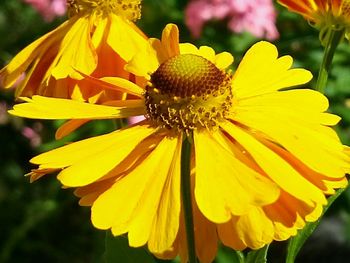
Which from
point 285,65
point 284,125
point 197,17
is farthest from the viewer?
point 197,17

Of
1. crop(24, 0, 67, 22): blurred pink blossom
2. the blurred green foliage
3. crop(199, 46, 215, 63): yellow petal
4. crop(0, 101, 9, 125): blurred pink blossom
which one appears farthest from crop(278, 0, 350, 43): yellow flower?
crop(0, 101, 9, 125): blurred pink blossom

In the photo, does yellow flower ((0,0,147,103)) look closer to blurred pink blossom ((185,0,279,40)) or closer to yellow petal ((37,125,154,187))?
yellow petal ((37,125,154,187))

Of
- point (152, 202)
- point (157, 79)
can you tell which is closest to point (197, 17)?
point (157, 79)

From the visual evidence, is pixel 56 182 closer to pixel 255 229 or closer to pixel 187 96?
pixel 187 96

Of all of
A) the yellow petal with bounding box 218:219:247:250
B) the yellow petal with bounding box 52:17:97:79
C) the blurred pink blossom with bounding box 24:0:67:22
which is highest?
the blurred pink blossom with bounding box 24:0:67:22

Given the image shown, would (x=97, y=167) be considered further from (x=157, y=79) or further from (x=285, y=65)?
(x=285, y=65)

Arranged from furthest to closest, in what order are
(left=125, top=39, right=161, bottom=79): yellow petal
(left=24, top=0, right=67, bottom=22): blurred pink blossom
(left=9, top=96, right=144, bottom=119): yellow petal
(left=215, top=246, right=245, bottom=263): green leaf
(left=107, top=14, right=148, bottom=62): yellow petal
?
(left=24, top=0, right=67, bottom=22): blurred pink blossom → (left=215, top=246, right=245, bottom=263): green leaf → (left=107, top=14, right=148, bottom=62): yellow petal → (left=125, top=39, right=161, bottom=79): yellow petal → (left=9, top=96, right=144, bottom=119): yellow petal

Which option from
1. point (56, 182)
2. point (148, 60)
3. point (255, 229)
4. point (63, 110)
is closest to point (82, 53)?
point (148, 60)
